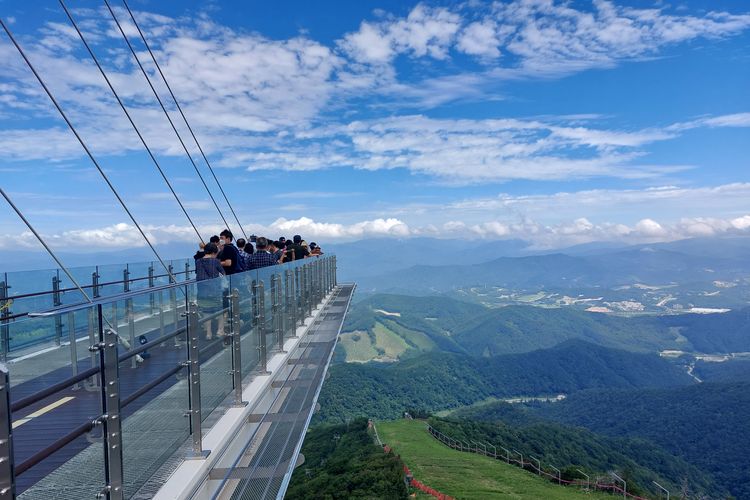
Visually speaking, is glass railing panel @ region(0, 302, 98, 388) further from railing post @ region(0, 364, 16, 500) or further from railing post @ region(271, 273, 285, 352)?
railing post @ region(271, 273, 285, 352)

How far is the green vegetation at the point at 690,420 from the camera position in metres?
111

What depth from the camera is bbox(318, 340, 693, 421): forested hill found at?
5384 inches

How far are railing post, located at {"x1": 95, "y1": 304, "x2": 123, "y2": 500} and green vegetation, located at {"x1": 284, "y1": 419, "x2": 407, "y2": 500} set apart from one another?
3805 cm

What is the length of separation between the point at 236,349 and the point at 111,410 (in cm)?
299

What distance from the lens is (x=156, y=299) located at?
543 centimetres

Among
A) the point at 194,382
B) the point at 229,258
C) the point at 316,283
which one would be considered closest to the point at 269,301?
the point at 229,258

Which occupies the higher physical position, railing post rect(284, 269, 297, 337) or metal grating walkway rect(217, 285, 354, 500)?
railing post rect(284, 269, 297, 337)

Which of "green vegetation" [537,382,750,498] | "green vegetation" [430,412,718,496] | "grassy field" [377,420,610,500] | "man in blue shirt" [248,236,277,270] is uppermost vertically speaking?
"man in blue shirt" [248,236,277,270]

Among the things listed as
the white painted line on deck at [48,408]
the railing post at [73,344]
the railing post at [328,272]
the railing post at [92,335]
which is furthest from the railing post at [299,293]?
the white painted line on deck at [48,408]

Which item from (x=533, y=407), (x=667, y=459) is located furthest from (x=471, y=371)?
(x=667, y=459)

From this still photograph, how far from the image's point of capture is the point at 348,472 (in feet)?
186

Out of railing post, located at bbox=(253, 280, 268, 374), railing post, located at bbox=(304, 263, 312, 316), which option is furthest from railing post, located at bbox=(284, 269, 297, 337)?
railing post, located at bbox=(304, 263, 312, 316)

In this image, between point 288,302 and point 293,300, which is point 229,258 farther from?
point 293,300

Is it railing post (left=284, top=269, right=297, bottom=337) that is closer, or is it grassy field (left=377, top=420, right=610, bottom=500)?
railing post (left=284, top=269, right=297, bottom=337)
